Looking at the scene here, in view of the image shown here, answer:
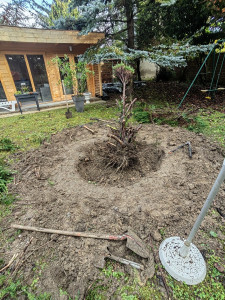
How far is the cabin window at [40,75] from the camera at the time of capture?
7131 mm

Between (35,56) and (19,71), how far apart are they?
103 centimetres

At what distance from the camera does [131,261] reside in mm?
1408

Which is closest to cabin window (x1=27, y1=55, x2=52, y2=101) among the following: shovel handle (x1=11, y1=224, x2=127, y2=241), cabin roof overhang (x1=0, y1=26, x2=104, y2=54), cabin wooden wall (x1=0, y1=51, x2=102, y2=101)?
cabin wooden wall (x1=0, y1=51, x2=102, y2=101)

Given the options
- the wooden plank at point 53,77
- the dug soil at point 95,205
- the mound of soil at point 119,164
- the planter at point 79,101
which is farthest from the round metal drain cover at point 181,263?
the wooden plank at point 53,77

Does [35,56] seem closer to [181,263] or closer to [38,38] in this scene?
[38,38]

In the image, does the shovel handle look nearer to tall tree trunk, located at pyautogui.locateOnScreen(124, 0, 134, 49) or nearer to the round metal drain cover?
the round metal drain cover

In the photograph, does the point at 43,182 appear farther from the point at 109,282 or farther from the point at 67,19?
the point at 67,19

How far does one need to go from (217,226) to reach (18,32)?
7.93 metres

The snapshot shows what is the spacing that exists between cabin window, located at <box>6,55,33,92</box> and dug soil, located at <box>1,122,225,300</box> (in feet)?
17.7

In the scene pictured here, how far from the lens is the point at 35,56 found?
7.10 m

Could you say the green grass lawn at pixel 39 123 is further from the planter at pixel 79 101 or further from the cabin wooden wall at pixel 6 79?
the cabin wooden wall at pixel 6 79

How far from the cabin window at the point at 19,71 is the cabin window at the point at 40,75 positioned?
0.29 meters

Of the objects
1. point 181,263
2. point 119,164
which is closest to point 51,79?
point 119,164

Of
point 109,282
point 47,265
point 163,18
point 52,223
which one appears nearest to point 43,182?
point 52,223
